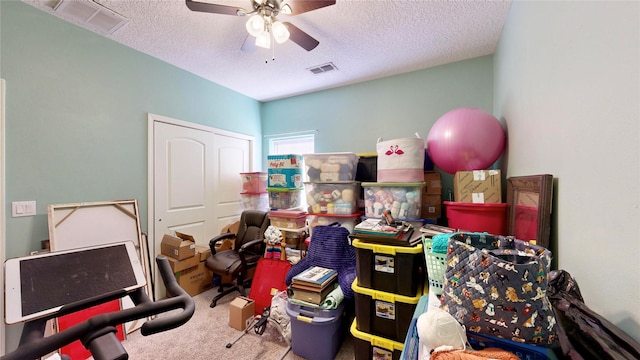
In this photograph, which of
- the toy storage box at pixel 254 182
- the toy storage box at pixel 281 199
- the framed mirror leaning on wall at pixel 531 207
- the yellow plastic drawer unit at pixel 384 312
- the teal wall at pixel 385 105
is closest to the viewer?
the framed mirror leaning on wall at pixel 531 207

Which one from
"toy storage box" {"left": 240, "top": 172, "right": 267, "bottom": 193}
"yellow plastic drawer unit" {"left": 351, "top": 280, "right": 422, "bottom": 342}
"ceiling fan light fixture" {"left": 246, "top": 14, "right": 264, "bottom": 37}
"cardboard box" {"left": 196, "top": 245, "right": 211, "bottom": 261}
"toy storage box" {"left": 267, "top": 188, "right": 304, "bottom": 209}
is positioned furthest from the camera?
"toy storage box" {"left": 240, "top": 172, "right": 267, "bottom": 193}

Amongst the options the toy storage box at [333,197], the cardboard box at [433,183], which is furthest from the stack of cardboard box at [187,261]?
the cardboard box at [433,183]

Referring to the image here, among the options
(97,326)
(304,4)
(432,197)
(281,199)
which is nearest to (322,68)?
(304,4)

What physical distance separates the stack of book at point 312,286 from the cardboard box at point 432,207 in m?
1.23

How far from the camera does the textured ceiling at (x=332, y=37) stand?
188 cm

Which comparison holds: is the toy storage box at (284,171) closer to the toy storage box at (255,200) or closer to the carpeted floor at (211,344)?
the toy storage box at (255,200)

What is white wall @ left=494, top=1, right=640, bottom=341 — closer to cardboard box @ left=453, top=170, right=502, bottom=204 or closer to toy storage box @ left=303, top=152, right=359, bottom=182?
cardboard box @ left=453, top=170, right=502, bottom=204

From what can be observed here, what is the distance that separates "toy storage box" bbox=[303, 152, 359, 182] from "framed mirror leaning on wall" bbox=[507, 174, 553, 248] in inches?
53.8

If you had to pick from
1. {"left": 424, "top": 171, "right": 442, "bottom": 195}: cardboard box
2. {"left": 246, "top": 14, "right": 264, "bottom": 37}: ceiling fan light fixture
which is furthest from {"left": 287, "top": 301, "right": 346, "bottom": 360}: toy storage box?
{"left": 246, "top": 14, "right": 264, "bottom": 37}: ceiling fan light fixture

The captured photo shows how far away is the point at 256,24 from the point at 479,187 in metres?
1.97

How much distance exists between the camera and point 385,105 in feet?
10.3

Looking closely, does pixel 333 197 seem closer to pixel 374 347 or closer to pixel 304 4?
pixel 374 347

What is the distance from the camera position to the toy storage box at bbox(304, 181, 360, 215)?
2.50 m

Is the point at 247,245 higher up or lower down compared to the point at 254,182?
lower down
